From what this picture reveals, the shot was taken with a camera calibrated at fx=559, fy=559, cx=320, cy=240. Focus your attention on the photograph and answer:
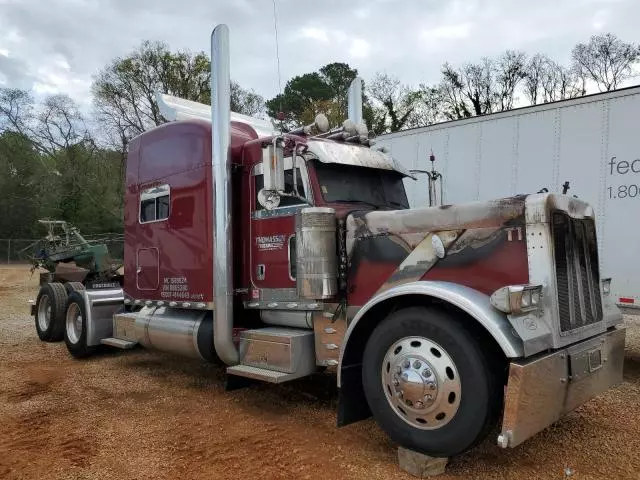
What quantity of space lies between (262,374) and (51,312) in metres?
5.35

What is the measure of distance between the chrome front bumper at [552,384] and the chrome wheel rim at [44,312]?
7.71 m

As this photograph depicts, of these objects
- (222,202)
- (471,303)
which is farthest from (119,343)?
(471,303)

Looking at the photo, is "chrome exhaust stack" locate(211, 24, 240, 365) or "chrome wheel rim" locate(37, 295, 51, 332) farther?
"chrome wheel rim" locate(37, 295, 51, 332)

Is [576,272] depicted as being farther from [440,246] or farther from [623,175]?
[623,175]

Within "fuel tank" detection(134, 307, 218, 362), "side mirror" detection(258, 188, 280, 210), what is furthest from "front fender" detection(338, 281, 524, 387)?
"fuel tank" detection(134, 307, 218, 362)

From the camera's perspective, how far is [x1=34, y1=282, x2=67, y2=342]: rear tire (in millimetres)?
8516

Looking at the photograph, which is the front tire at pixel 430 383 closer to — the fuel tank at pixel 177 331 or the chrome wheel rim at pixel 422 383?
the chrome wheel rim at pixel 422 383

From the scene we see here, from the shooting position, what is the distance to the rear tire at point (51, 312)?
8.52m

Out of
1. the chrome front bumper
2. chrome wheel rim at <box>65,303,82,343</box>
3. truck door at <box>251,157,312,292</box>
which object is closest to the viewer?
the chrome front bumper

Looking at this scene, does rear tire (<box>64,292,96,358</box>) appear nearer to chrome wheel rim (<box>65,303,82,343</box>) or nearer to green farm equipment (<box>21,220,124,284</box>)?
chrome wheel rim (<box>65,303,82,343</box>)

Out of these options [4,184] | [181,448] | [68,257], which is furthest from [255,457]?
[4,184]

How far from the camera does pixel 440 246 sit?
3.90 metres

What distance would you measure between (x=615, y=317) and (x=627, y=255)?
1.94 meters

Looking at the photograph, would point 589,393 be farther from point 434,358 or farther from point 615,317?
point 434,358
